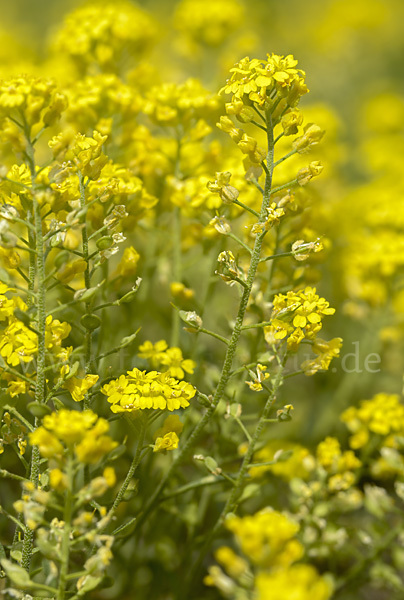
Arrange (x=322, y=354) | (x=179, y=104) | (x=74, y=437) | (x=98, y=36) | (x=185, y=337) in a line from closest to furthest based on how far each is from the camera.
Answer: (x=74, y=437), (x=322, y=354), (x=179, y=104), (x=185, y=337), (x=98, y=36)

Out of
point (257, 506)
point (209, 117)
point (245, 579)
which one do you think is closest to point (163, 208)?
point (209, 117)

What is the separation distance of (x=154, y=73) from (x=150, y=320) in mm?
1576

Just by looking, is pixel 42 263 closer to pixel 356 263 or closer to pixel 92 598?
pixel 92 598

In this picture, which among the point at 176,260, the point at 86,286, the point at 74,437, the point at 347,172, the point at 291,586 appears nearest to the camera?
the point at 291,586

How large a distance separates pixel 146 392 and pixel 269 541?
0.64 m

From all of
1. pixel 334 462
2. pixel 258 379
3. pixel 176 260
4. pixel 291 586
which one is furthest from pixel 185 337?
pixel 291 586

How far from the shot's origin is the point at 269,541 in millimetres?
1594

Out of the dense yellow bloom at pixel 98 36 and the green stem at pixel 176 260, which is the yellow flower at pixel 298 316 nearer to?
the green stem at pixel 176 260

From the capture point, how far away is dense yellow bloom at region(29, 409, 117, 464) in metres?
1.67

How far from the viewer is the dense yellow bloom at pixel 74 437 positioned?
5.48 ft

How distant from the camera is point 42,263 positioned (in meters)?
1.90

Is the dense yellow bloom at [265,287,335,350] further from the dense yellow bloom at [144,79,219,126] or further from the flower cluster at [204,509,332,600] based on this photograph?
the dense yellow bloom at [144,79,219,126]

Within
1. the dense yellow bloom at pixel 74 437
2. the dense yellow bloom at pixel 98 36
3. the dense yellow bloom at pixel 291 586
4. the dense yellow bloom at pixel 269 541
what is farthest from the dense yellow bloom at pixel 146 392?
the dense yellow bloom at pixel 98 36

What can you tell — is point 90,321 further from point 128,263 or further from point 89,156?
point 89,156
